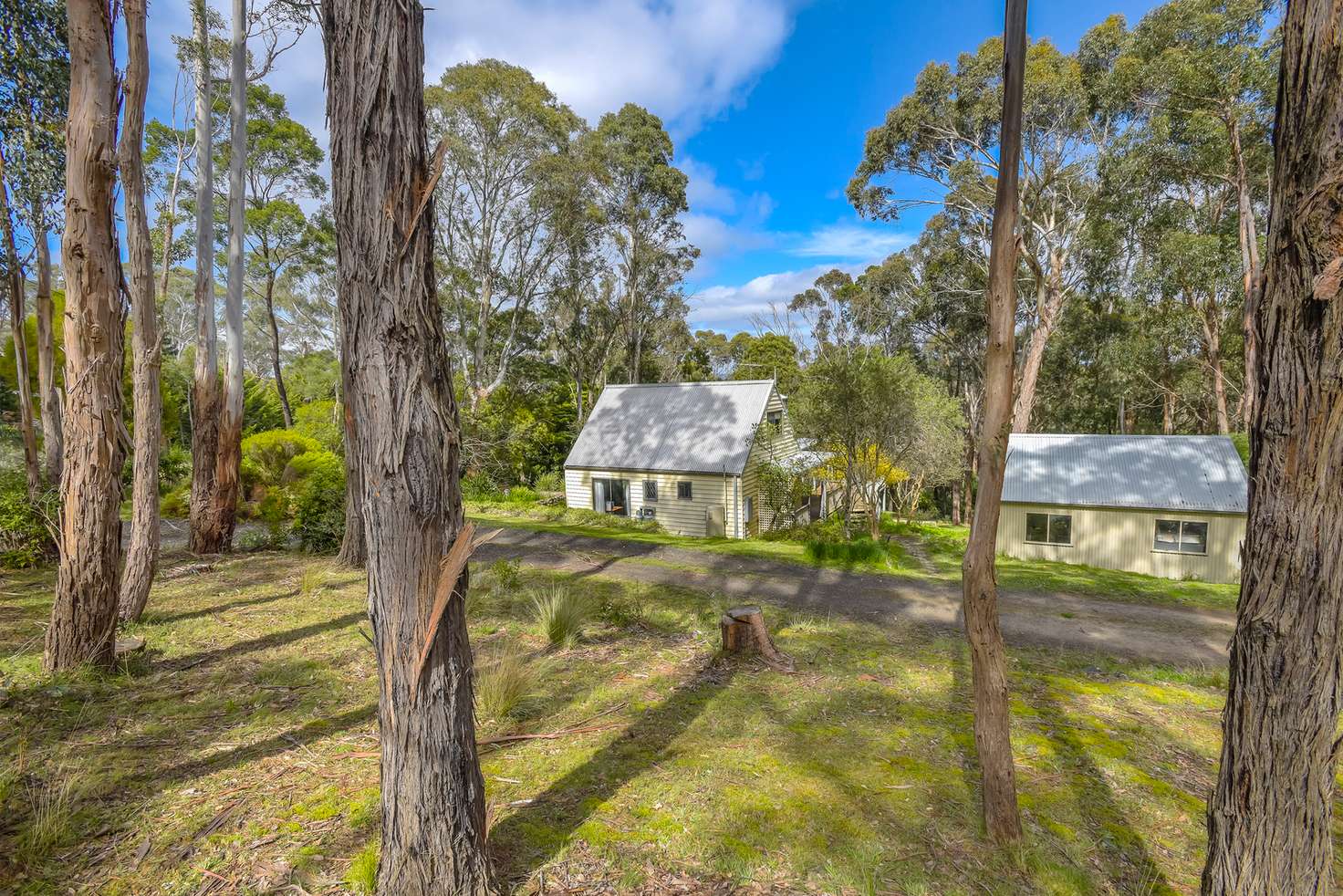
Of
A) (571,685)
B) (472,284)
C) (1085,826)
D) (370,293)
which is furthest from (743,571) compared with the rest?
(472,284)

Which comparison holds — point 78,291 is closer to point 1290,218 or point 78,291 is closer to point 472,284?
point 1290,218

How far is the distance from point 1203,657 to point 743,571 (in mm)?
6204

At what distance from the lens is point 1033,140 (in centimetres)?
2048

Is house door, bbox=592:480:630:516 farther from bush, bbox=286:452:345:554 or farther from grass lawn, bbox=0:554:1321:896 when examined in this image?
grass lawn, bbox=0:554:1321:896

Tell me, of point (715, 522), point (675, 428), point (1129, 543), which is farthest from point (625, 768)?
point (1129, 543)

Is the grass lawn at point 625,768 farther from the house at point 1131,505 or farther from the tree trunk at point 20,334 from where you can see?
the house at point 1131,505

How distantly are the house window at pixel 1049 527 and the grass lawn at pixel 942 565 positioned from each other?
0.79m

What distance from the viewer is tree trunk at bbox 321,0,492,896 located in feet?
7.77

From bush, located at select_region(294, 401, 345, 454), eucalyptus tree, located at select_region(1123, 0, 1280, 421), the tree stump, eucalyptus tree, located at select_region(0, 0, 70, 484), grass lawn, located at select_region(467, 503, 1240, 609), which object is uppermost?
eucalyptus tree, located at select_region(1123, 0, 1280, 421)

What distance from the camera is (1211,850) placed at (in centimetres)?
221

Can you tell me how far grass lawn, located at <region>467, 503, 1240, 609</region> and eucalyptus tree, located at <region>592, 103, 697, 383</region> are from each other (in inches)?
570

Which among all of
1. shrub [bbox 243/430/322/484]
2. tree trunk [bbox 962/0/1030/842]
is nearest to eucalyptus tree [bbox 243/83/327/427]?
shrub [bbox 243/430/322/484]

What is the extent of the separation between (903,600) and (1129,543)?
1088cm

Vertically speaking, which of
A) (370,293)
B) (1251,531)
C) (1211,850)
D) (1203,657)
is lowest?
(1203,657)
